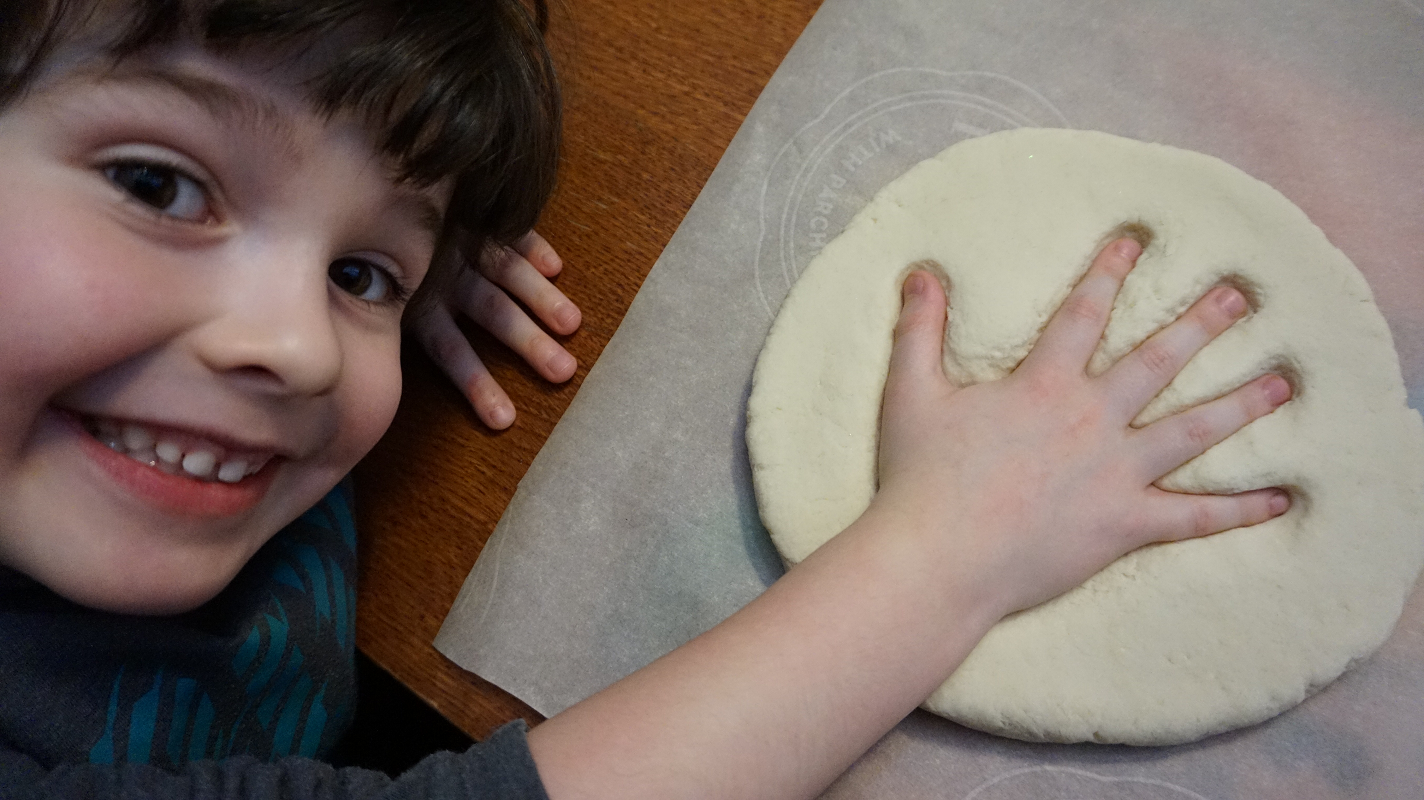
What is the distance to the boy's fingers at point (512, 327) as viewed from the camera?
782 mm

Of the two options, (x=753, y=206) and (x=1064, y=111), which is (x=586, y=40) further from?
(x=1064, y=111)

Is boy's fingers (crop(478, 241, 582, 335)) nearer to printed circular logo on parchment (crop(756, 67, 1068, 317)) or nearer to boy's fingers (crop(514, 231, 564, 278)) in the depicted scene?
boy's fingers (crop(514, 231, 564, 278))

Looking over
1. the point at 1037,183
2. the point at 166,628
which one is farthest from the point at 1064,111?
the point at 166,628

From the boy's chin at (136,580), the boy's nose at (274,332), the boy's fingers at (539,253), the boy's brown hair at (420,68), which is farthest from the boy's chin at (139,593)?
the boy's fingers at (539,253)

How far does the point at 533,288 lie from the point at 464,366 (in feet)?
0.32

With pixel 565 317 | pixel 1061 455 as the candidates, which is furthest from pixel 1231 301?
pixel 565 317

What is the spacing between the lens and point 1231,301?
0.65 metres

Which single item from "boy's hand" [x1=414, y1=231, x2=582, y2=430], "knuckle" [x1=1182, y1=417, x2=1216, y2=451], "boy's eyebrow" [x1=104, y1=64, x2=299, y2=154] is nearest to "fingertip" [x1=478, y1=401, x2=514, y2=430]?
"boy's hand" [x1=414, y1=231, x2=582, y2=430]

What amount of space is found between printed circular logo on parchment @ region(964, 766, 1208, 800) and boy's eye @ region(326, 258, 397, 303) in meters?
0.58

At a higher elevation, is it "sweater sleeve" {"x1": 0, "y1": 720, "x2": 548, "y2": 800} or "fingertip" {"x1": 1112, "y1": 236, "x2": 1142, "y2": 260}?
"fingertip" {"x1": 1112, "y1": 236, "x2": 1142, "y2": 260}

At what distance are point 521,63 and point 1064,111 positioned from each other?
493mm

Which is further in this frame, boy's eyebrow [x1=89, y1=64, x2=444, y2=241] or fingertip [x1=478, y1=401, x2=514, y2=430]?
fingertip [x1=478, y1=401, x2=514, y2=430]

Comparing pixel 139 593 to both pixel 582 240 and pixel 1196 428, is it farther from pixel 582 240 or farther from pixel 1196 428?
pixel 1196 428

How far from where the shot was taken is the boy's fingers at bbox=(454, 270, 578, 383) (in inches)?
30.8
